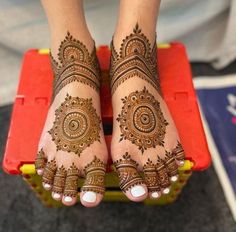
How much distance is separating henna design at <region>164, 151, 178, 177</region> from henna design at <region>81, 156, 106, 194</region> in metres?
0.11

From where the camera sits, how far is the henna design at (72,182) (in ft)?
2.04

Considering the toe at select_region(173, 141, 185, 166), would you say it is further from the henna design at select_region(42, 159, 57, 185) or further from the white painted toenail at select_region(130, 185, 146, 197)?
the henna design at select_region(42, 159, 57, 185)

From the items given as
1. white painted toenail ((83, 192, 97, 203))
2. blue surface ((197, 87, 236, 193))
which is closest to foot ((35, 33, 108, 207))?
white painted toenail ((83, 192, 97, 203))

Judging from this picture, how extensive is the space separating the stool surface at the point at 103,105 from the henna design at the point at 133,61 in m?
0.05

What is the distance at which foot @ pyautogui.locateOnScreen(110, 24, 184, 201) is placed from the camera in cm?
63

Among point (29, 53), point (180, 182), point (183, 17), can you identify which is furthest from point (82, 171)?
point (183, 17)

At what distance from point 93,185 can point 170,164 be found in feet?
0.46

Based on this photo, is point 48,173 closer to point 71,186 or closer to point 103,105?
point 71,186

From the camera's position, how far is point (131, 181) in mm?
613

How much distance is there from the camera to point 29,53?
0.83 metres

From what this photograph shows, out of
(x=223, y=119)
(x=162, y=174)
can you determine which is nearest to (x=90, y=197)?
(x=162, y=174)

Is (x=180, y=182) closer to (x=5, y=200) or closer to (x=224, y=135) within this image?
(x=224, y=135)

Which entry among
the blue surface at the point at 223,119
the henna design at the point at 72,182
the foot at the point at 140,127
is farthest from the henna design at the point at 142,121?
the blue surface at the point at 223,119

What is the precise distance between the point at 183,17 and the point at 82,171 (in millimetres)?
595
